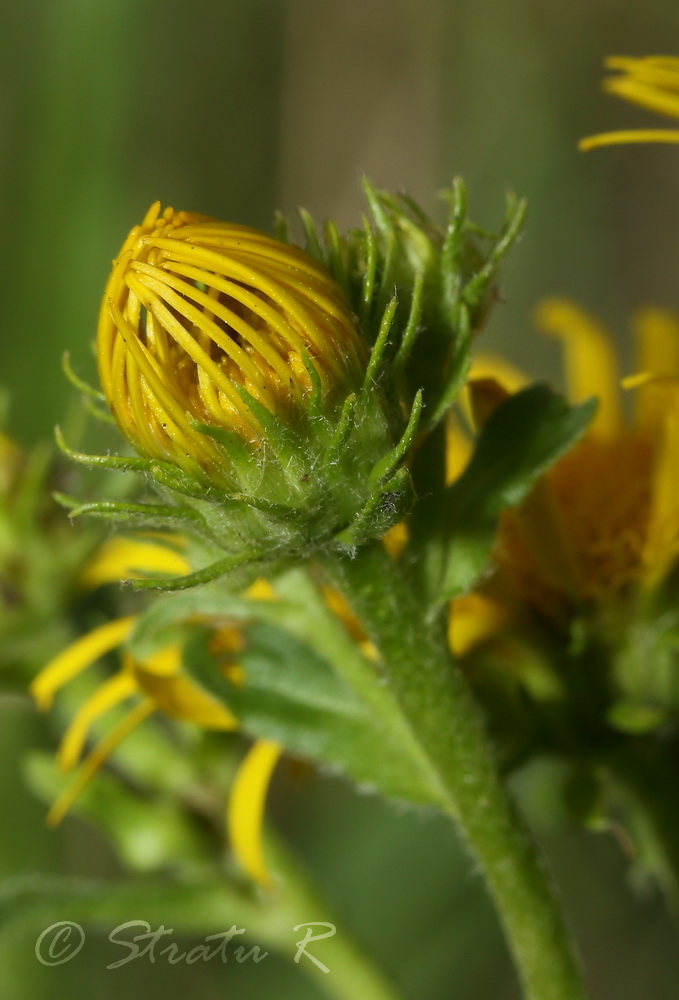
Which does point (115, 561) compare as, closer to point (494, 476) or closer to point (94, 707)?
point (94, 707)

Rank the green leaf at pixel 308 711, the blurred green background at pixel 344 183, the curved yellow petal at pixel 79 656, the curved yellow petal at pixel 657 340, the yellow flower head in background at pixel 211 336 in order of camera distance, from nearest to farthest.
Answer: the yellow flower head in background at pixel 211 336, the green leaf at pixel 308 711, the curved yellow petal at pixel 79 656, the curved yellow petal at pixel 657 340, the blurred green background at pixel 344 183

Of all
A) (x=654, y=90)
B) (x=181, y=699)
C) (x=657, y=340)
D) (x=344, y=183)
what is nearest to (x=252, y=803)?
(x=181, y=699)

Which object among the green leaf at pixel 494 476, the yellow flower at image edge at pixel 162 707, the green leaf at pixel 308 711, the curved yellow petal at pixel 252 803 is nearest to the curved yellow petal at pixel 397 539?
the green leaf at pixel 494 476

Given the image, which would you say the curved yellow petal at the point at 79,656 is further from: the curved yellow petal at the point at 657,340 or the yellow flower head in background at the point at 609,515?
the curved yellow petal at the point at 657,340

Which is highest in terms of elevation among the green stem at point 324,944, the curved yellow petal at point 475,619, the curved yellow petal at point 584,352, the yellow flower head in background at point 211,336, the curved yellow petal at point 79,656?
the yellow flower head in background at point 211,336

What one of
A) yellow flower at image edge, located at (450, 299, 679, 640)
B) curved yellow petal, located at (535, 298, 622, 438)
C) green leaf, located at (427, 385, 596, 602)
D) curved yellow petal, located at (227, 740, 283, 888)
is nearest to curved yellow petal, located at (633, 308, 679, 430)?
curved yellow petal, located at (535, 298, 622, 438)

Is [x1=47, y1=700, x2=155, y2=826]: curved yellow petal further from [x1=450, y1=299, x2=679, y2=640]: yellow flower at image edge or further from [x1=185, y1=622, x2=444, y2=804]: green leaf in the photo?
[x1=450, y1=299, x2=679, y2=640]: yellow flower at image edge

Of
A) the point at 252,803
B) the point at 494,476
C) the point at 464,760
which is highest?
the point at 494,476
